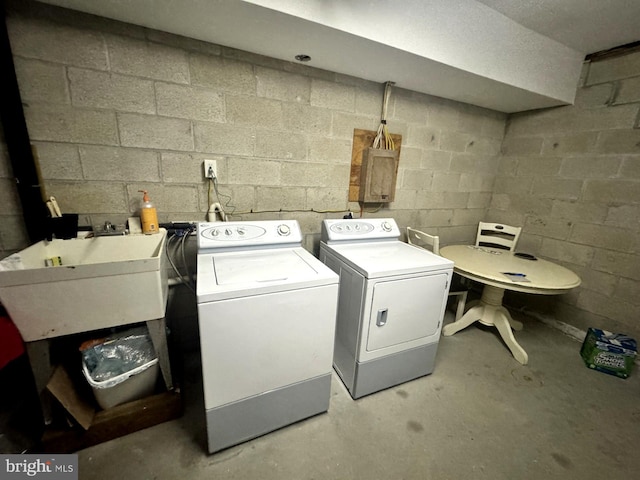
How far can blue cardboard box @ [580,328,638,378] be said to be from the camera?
1808 mm

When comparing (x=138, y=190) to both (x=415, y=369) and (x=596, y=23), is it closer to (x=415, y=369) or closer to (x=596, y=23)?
(x=415, y=369)

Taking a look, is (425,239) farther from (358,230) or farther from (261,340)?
(261,340)

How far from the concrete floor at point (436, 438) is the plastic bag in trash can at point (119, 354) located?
14.9 inches

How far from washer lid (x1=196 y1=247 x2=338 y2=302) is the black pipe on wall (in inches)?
33.4

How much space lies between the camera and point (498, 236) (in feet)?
9.00

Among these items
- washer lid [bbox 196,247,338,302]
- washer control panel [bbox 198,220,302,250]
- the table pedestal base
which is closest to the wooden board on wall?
washer control panel [bbox 198,220,302,250]

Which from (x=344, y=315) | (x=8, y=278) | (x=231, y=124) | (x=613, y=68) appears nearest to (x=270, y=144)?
(x=231, y=124)

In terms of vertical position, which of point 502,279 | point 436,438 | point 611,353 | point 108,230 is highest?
point 108,230

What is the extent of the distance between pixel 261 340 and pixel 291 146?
4.36 ft

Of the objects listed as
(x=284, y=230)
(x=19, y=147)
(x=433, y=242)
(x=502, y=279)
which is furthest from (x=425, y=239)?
(x=19, y=147)

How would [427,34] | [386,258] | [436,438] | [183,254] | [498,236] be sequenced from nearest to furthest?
1. [436,438]
2. [427,34]
3. [386,258]
4. [183,254]
5. [498,236]

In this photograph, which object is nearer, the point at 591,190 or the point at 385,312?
the point at 385,312

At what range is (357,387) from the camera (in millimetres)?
1538

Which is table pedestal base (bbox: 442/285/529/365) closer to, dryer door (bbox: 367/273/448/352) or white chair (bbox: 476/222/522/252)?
white chair (bbox: 476/222/522/252)
